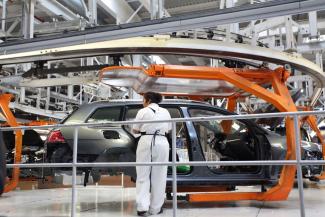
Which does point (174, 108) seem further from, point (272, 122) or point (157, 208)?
point (272, 122)

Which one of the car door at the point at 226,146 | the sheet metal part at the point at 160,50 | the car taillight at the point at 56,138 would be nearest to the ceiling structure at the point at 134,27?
the sheet metal part at the point at 160,50

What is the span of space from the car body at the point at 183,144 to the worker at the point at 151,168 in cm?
41

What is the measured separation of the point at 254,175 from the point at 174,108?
1467mm

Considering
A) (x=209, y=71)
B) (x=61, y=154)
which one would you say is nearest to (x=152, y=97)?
(x=209, y=71)

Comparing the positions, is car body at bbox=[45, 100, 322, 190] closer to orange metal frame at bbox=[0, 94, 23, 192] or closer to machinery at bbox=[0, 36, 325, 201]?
machinery at bbox=[0, 36, 325, 201]

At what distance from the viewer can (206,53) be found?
517cm

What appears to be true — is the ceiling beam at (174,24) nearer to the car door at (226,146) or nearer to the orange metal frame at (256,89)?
the orange metal frame at (256,89)

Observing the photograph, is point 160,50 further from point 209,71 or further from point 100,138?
point 100,138

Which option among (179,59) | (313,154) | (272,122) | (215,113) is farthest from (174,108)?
(179,59)

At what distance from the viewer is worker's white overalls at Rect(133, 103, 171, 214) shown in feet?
14.3

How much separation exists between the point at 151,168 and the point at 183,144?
1.30 metres

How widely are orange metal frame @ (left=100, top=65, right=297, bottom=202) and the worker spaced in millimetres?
680

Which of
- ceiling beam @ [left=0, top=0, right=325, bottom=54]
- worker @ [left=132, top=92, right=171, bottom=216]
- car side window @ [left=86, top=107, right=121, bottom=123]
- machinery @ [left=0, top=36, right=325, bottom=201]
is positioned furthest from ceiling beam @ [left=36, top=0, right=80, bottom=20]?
worker @ [left=132, top=92, right=171, bottom=216]

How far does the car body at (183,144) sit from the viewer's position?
4.79 meters
